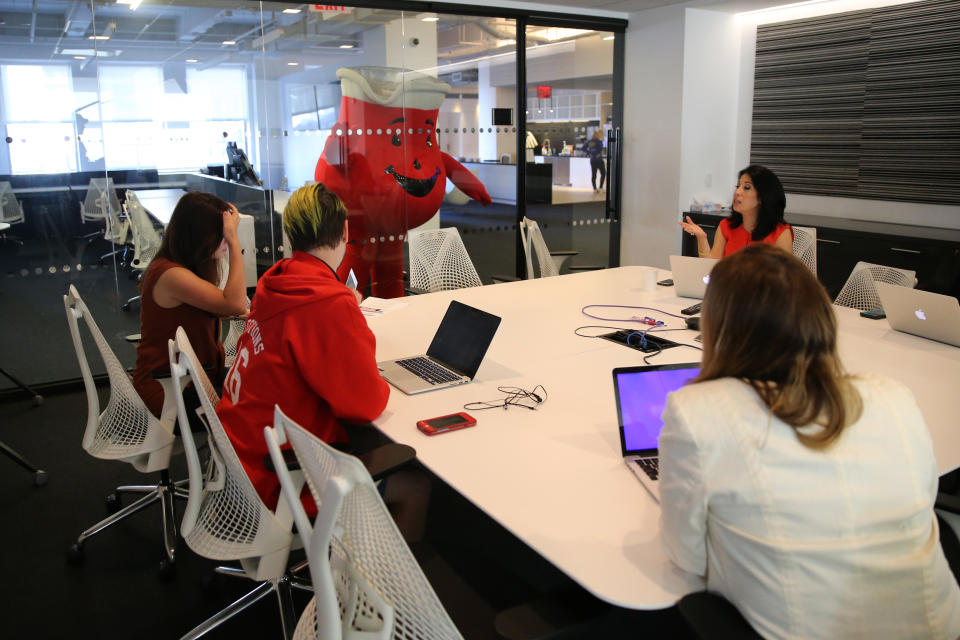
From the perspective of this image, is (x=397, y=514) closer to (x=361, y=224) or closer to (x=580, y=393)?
(x=580, y=393)

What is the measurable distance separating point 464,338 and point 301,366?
27.8 inches

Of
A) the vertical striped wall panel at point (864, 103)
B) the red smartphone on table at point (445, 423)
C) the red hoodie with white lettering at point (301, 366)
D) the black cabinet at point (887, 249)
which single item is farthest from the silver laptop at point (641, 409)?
the vertical striped wall panel at point (864, 103)

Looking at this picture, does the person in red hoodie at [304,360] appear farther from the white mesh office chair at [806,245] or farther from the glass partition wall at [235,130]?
the white mesh office chair at [806,245]

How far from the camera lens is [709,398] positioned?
1.38 m

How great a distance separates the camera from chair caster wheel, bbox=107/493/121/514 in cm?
329

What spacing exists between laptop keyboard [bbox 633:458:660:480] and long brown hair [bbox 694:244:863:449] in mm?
571

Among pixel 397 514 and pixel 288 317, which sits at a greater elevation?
pixel 288 317

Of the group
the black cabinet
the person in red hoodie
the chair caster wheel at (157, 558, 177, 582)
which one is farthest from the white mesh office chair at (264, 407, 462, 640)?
the black cabinet

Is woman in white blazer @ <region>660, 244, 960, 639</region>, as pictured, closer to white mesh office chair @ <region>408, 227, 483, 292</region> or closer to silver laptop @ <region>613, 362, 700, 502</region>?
silver laptop @ <region>613, 362, 700, 502</region>

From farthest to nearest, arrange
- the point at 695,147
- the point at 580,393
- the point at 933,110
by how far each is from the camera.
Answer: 1. the point at 695,147
2. the point at 933,110
3. the point at 580,393

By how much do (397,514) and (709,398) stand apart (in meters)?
1.12

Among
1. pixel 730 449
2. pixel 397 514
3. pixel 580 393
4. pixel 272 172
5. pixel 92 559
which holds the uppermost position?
pixel 272 172

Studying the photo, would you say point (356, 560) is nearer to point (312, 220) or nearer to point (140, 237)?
point (312, 220)

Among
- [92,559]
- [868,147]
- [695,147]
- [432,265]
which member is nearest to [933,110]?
[868,147]
